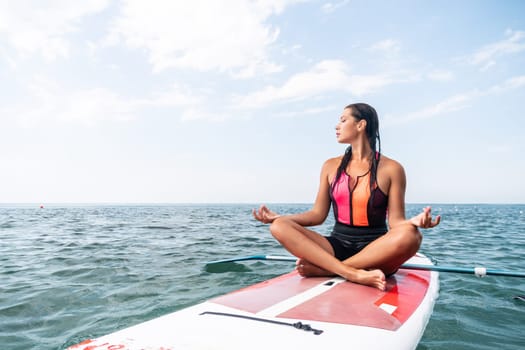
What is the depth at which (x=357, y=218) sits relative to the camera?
3.60 metres

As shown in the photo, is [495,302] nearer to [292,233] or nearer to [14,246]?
[292,233]

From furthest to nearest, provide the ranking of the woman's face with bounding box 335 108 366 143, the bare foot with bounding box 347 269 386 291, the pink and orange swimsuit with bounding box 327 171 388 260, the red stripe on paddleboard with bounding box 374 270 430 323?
the woman's face with bounding box 335 108 366 143, the pink and orange swimsuit with bounding box 327 171 388 260, the bare foot with bounding box 347 269 386 291, the red stripe on paddleboard with bounding box 374 270 430 323

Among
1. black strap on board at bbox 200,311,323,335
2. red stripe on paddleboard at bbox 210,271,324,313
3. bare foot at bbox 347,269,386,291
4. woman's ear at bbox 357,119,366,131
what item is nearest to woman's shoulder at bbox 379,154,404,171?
woman's ear at bbox 357,119,366,131

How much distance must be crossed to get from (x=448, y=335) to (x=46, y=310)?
4.14 m

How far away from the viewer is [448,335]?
11.1 ft

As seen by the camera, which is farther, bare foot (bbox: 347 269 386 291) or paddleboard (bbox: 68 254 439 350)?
bare foot (bbox: 347 269 386 291)

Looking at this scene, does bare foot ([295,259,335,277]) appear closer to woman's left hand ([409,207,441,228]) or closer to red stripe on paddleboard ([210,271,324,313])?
red stripe on paddleboard ([210,271,324,313])

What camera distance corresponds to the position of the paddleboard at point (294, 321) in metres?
1.93

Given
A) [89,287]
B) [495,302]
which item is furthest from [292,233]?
[89,287]

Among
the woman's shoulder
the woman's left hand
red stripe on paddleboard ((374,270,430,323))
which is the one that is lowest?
red stripe on paddleboard ((374,270,430,323))

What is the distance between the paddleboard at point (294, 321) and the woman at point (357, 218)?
0.20 metres

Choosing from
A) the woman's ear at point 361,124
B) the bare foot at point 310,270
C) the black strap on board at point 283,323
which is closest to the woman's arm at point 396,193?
the woman's ear at point 361,124

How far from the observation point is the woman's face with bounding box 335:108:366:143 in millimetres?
3709

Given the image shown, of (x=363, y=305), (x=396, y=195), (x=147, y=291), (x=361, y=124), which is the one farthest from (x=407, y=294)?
(x=147, y=291)
